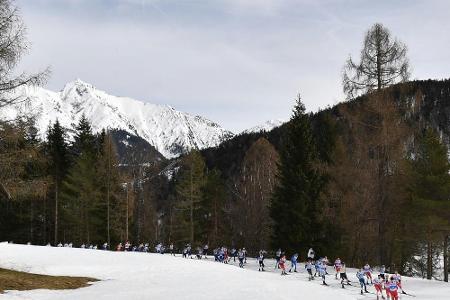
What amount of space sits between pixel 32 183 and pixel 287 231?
25.2 meters

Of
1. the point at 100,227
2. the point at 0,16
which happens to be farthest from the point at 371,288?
the point at 100,227

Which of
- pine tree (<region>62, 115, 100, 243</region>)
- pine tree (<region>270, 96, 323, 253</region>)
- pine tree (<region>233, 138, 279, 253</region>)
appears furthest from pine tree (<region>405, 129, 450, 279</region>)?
pine tree (<region>62, 115, 100, 243</region>)

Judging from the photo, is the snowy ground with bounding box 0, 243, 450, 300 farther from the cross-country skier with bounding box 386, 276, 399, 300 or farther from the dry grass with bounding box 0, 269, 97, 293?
the cross-country skier with bounding box 386, 276, 399, 300

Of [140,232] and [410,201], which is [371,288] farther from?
[140,232]

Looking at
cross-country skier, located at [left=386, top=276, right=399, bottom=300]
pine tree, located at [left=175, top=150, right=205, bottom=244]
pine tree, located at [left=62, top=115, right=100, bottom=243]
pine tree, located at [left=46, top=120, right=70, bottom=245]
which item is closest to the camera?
cross-country skier, located at [left=386, top=276, right=399, bottom=300]

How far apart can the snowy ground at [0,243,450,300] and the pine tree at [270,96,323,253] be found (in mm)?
5311

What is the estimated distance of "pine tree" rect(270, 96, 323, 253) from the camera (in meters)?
38.7

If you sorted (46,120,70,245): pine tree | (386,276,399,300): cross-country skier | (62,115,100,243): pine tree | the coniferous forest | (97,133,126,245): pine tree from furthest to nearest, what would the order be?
(46,120,70,245): pine tree < (62,115,100,243): pine tree < (97,133,126,245): pine tree < the coniferous forest < (386,276,399,300): cross-country skier

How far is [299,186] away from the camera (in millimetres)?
39781

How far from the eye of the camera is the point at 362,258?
142 ft

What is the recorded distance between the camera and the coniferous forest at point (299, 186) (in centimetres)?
2917

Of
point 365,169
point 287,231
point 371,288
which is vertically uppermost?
point 365,169

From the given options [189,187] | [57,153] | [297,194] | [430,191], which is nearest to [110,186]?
[189,187]

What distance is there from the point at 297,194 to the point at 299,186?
2.26ft
